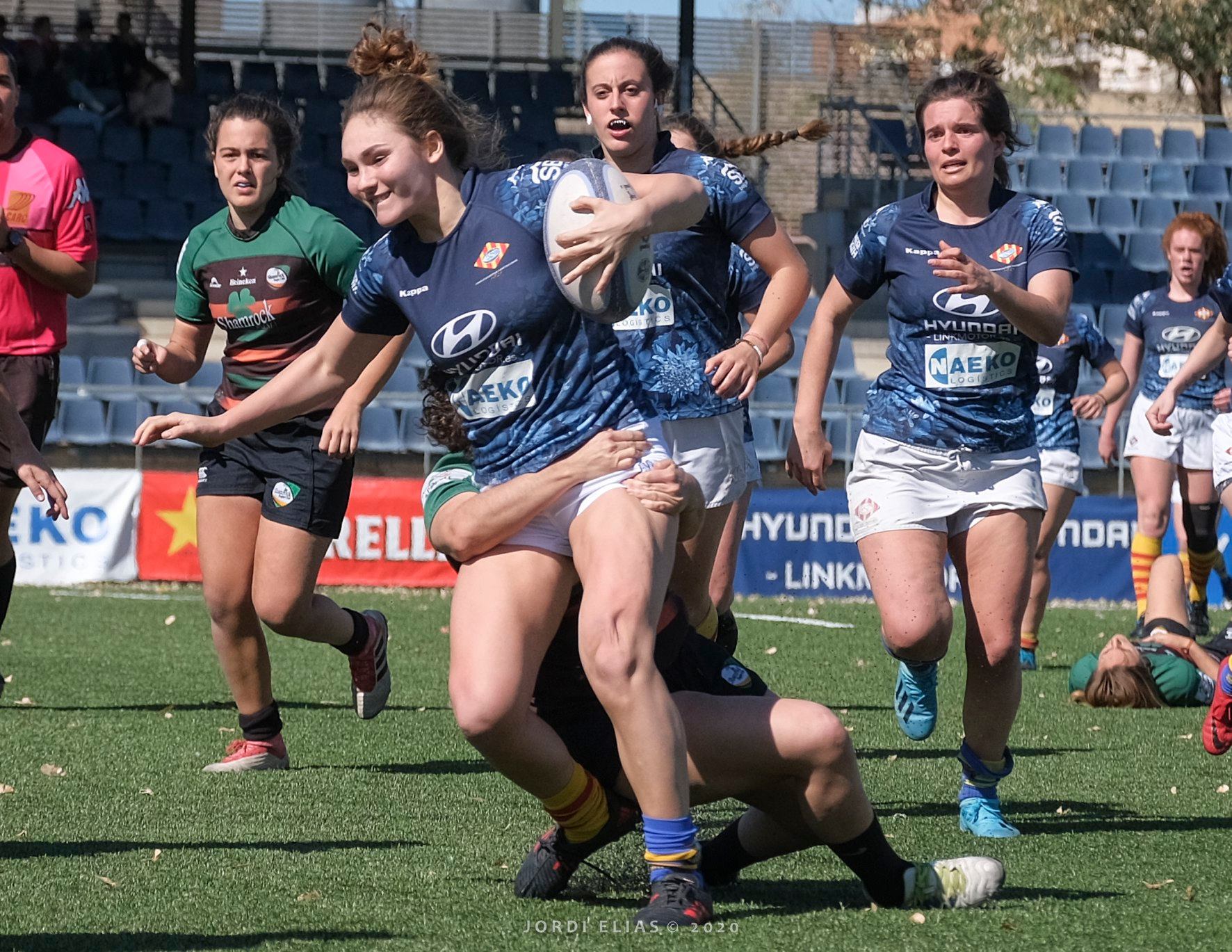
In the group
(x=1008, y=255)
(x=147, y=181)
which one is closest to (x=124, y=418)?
(x=147, y=181)

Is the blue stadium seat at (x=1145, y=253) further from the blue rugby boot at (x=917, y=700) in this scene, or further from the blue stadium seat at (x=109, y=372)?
the blue rugby boot at (x=917, y=700)

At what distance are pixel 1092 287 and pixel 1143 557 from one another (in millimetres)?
8274

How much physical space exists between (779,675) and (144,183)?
13.3m

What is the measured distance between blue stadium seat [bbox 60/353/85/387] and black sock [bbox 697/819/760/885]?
13.0 metres

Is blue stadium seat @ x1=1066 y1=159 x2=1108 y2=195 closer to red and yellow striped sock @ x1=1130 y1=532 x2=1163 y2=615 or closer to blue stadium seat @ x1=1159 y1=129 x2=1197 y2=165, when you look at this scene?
blue stadium seat @ x1=1159 y1=129 x2=1197 y2=165

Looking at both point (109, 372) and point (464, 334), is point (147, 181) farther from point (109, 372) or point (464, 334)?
point (464, 334)

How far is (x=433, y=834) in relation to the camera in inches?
182

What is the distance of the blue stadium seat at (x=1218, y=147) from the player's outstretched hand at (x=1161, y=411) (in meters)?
12.4

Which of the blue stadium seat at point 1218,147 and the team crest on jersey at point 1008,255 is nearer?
the team crest on jersey at point 1008,255

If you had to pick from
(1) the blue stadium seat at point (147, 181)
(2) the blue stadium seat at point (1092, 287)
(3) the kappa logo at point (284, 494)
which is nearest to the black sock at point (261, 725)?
(3) the kappa logo at point (284, 494)

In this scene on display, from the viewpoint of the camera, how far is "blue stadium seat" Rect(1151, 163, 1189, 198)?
19.2 metres

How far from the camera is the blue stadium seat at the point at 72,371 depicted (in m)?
15.9

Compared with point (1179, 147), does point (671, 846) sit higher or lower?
lower

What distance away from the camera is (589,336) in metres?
3.66
